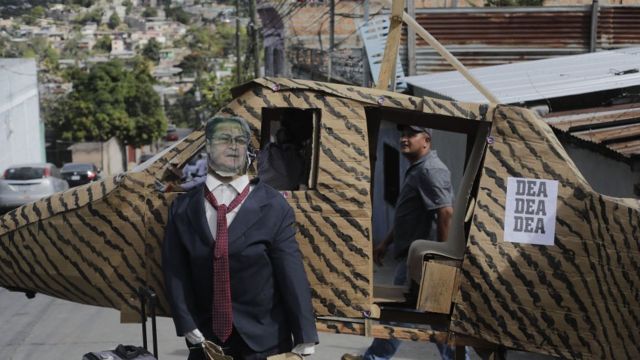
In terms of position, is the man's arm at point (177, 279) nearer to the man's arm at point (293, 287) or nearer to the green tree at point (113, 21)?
the man's arm at point (293, 287)

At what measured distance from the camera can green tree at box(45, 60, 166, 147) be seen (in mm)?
59312

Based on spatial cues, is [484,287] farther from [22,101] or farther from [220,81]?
[220,81]

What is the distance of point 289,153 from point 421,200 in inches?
48.0

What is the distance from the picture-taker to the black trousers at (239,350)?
5484 millimetres

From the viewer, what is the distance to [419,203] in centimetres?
737

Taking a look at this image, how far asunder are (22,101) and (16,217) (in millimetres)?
38842

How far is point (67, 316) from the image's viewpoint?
1167cm

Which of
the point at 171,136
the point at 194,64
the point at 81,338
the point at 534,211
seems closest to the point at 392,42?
the point at 534,211

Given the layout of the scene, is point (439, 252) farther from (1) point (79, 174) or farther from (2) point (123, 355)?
(1) point (79, 174)

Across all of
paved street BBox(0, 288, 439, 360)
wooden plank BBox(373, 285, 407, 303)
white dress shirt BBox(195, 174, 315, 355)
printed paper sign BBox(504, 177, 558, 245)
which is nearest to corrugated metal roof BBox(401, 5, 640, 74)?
paved street BBox(0, 288, 439, 360)

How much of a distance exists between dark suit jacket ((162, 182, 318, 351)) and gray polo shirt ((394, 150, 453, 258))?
1.93 m

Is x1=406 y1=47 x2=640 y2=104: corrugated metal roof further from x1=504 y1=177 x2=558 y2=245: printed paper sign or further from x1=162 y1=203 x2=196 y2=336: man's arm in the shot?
x1=162 y1=203 x2=196 y2=336: man's arm

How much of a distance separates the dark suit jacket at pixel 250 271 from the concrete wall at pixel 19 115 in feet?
111

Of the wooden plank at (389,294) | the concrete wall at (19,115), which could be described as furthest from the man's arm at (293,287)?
the concrete wall at (19,115)
